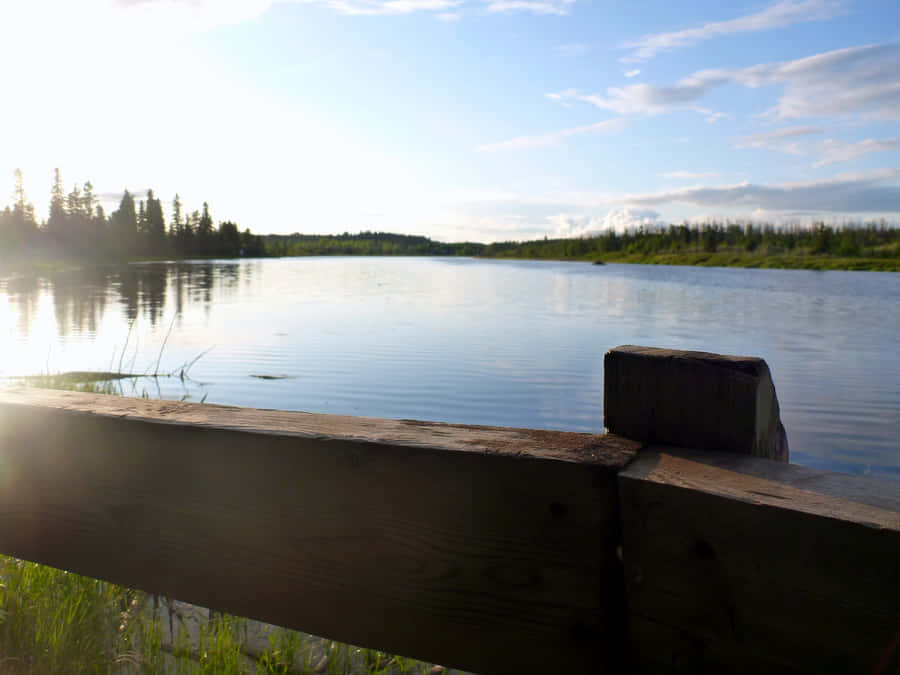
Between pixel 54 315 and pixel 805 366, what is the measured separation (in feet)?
68.1

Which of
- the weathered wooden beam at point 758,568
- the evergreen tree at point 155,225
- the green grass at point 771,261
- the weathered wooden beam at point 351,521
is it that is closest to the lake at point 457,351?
the weathered wooden beam at point 351,521

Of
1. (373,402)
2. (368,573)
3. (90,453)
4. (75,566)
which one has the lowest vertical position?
(373,402)

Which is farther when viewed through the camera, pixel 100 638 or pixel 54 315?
pixel 54 315

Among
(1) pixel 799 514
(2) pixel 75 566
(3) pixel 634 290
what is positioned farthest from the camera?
(3) pixel 634 290

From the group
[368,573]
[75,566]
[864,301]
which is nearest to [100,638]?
[75,566]

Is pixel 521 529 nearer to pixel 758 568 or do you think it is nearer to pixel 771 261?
pixel 758 568

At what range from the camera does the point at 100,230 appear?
263ft

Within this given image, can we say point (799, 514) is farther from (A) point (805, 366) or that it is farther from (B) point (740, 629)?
(A) point (805, 366)

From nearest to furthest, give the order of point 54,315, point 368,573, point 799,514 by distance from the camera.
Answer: point 799,514
point 368,573
point 54,315

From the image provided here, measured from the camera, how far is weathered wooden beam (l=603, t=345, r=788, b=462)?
3.77 ft

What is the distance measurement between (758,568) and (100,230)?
92.6 m

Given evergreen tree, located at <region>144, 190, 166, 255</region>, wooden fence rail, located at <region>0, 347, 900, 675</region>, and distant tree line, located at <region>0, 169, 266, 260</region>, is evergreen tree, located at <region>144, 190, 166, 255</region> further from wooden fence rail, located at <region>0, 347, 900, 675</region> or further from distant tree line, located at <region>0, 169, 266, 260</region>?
wooden fence rail, located at <region>0, 347, 900, 675</region>

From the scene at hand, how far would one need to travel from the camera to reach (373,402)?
948 centimetres

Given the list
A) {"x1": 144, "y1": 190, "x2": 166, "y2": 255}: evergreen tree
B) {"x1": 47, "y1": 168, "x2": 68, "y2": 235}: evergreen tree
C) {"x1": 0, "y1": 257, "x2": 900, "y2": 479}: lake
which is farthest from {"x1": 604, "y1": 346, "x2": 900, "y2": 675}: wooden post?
{"x1": 144, "y1": 190, "x2": 166, "y2": 255}: evergreen tree
